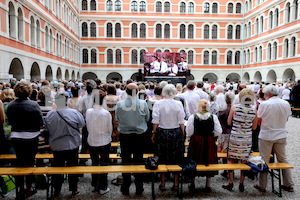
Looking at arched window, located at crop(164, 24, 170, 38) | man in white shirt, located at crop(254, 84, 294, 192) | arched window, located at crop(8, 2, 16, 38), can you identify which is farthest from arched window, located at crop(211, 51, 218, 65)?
man in white shirt, located at crop(254, 84, 294, 192)

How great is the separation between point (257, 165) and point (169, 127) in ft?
5.83

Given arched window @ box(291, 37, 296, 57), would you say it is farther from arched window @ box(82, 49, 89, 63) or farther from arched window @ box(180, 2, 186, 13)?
arched window @ box(82, 49, 89, 63)

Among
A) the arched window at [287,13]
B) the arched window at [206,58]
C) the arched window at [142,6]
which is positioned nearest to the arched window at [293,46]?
the arched window at [287,13]

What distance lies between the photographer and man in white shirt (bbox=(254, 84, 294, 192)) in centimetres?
473

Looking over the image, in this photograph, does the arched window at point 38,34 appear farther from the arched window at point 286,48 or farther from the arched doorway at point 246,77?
the arched doorway at point 246,77

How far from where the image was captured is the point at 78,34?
34.7 m

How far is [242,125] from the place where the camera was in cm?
475

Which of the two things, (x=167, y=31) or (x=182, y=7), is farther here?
(x=167, y=31)

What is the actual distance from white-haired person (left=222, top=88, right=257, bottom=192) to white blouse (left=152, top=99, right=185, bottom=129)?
104 cm

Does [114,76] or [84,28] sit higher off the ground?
[84,28]

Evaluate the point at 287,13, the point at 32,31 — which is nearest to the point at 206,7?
the point at 287,13

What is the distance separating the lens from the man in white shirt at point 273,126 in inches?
186

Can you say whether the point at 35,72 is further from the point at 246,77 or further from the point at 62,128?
the point at 246,77

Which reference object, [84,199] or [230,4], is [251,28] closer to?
[230,4]
